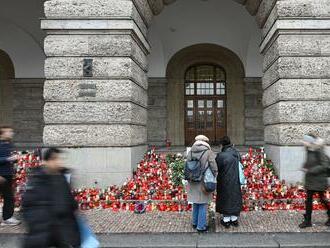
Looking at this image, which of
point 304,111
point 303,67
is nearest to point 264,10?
point 303,67

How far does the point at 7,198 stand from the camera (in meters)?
8.36

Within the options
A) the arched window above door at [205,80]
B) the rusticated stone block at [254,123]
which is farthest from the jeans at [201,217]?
the arched window above door at [205,80]

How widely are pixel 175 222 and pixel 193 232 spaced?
75cm

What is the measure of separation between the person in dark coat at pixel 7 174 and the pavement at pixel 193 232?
32cm

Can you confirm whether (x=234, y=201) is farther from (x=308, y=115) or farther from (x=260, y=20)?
(x=260, y=20)

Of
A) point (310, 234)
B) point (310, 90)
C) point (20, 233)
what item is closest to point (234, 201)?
point (310, 234)

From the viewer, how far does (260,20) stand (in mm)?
13594

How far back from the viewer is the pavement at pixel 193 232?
23.6 ft

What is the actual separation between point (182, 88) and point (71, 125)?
11.2 m

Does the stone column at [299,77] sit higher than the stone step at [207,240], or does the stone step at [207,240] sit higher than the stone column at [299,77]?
the stone column at [299,77]

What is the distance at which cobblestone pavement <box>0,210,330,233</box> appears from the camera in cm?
799

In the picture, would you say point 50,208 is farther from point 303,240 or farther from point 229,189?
point 303,240

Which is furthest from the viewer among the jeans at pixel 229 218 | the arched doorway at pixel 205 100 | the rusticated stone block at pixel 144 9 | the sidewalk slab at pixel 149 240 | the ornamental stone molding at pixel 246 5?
the arched doorway at pixel 205 100

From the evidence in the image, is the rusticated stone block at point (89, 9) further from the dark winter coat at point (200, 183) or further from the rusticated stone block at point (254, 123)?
the rusticated stone block at point (254, 123)
